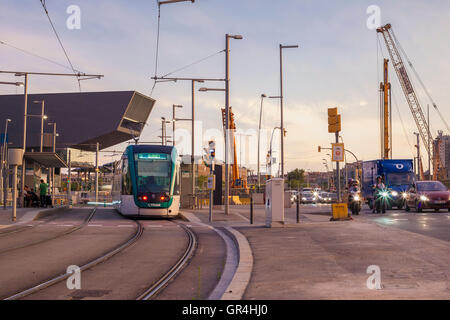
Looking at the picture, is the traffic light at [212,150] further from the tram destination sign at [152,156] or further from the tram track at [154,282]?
the tram track at [154,282]

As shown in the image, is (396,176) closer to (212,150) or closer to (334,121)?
(212,150)

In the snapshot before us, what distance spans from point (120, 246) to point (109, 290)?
21.3 feet

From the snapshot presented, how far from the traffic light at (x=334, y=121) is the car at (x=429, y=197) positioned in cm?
1203

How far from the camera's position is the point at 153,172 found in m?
25.9

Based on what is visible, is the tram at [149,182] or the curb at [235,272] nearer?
the curb at [235,272]

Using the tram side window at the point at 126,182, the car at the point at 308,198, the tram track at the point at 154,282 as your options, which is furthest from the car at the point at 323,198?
the tram track at the point at 154,282

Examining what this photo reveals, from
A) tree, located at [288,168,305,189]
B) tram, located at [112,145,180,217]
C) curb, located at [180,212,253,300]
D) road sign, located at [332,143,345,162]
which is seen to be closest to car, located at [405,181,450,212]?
road sign, located at [332,143,345,162]

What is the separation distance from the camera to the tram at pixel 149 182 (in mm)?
25516

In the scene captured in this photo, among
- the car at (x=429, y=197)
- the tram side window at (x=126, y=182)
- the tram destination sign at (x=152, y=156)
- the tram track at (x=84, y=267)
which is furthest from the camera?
the car at (x=429, y=197)

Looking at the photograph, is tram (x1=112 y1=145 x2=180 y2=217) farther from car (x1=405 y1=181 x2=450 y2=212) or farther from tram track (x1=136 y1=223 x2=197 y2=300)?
car (x1=405 y1=181 x2=450 y2=212)

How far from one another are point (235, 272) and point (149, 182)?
646 inches

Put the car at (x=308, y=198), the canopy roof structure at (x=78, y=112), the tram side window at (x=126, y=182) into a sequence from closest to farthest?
1. the tram side window at (x=126, y=182)
2. the car at (x=308, y=198)
3. the canopy roof structure at (x=78, y=112)

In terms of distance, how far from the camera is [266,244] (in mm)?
13750
